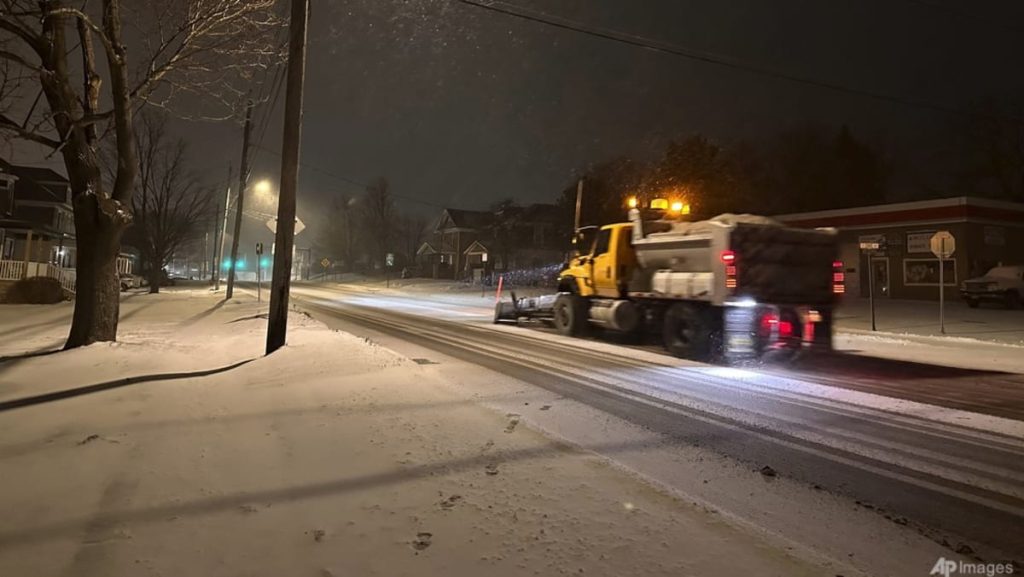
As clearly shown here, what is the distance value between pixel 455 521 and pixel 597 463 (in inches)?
62.4

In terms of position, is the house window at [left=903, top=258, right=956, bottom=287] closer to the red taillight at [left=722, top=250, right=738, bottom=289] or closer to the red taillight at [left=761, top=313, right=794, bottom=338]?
the red taillight at [left=761, top=313, right=794, bottom=338]

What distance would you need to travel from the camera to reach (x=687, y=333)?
40.5ft

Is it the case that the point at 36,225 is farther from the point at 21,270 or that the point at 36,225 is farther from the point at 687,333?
the point at 687,333

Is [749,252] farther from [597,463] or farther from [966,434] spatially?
[597,463]

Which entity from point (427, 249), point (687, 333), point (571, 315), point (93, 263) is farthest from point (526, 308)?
point (427, 249)

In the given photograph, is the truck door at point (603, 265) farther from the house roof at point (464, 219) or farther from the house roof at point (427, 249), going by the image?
the house roof at point (427, 249)

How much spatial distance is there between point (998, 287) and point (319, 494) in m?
30.5

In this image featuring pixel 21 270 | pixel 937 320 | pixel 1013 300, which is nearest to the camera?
pixel 937 320

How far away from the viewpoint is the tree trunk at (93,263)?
10.8 metres

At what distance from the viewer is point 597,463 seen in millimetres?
5023

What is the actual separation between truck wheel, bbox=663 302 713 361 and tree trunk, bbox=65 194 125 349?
1036 cm

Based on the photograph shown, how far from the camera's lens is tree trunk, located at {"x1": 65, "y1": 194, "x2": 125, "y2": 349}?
1084 centimetres

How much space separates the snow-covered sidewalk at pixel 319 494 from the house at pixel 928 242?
29523 mm

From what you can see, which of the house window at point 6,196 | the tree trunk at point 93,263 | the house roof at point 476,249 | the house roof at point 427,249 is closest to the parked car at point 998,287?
the tree trunk at point 93,263
